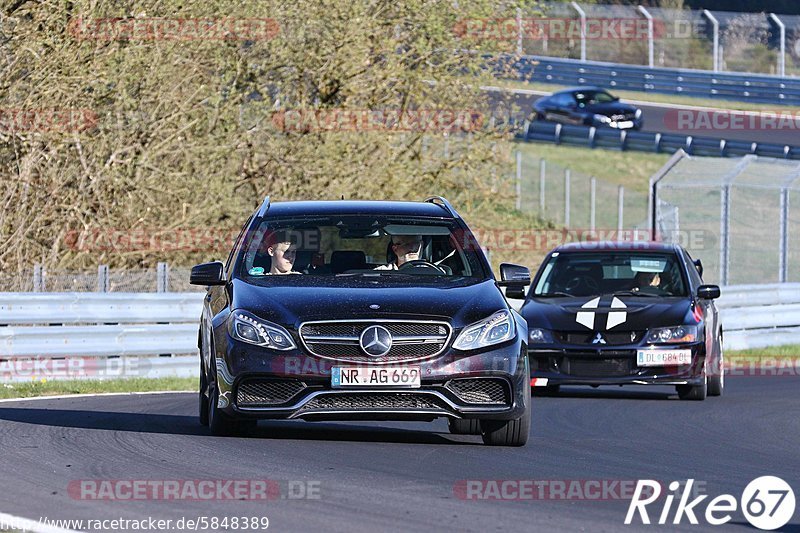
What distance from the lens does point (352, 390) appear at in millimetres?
9938

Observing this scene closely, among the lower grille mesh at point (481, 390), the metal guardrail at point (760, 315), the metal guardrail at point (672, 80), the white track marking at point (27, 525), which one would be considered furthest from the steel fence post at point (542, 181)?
the white track marking at point (27, 525)

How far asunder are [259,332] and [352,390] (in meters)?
0.70

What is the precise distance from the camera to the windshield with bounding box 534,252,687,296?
1658cm

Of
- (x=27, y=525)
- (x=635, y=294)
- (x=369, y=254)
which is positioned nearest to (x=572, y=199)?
(x=635, y=294)

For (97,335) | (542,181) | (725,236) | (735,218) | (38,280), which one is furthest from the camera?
(542,181)

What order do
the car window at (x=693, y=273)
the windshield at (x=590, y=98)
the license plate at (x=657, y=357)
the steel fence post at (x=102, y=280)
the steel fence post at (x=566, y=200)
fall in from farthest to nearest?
1. the windshield at (x=590, y=98)
2. the steel fence post at (x=566, y=200)
3. the steel fence post at (x=102, y=280)
4. the car window at (x=693, y=273)
5. the license plate at (x=657, y=357)

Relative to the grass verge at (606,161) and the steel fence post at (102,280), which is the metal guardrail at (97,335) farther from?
the grass verge at (606,161)

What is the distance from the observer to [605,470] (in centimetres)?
948

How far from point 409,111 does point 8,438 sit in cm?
1656

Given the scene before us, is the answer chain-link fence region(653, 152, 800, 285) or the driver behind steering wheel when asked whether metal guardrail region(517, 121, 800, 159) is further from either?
the driver behind steering wheel

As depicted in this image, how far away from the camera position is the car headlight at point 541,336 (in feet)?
51.7

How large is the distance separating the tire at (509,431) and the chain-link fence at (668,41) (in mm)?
41317

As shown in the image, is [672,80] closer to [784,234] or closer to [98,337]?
[784,234]

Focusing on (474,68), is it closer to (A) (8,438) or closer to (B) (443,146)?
(B) (443,146)
